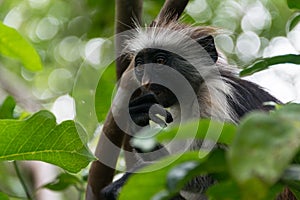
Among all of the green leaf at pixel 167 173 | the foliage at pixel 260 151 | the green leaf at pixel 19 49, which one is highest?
the foliage at pixel 260 151

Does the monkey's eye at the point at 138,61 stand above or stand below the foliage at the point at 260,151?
below

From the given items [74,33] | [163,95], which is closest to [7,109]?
[163,95]

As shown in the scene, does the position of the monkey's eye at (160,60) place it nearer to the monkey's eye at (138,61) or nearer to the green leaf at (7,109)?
the monkey's eye at (138,61)

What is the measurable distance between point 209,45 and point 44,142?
72.3 inches

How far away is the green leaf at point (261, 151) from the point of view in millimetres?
1059

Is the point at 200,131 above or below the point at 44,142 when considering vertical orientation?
above

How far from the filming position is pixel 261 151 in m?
1.08

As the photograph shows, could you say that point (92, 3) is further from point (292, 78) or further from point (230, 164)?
point (230, 164)

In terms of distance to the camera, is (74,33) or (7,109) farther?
(74,33)

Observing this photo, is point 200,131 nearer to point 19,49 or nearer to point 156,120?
point 19,49

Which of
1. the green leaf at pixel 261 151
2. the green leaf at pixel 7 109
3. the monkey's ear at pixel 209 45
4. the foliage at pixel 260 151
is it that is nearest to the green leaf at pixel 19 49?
the green leaf at pixel 7 109

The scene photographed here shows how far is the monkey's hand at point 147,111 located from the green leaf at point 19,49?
0.54 m

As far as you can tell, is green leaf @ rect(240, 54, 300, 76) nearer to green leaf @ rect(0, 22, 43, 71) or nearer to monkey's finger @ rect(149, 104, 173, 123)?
monkey's finger @ rect(149, 104, 173, 123)

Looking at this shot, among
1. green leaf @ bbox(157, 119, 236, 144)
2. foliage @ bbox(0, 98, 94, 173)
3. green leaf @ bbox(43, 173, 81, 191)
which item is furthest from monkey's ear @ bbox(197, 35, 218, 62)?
green leaf @ bbox(157, 119, 236, 144)
